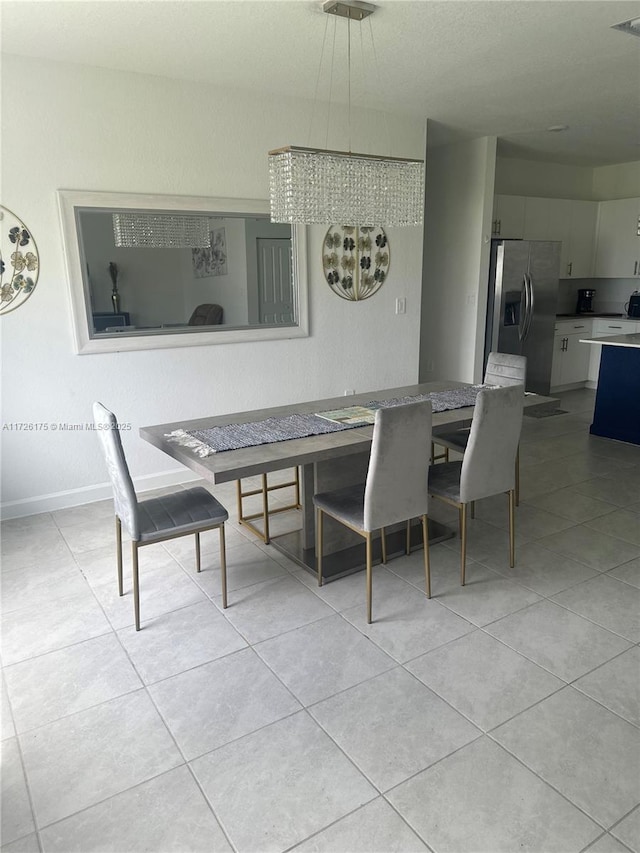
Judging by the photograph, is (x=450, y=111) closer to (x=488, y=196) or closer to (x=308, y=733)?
(x=488, y=196)

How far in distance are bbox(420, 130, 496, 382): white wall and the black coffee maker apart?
2.26m

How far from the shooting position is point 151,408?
4051 millimetres

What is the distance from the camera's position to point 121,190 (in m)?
3.65

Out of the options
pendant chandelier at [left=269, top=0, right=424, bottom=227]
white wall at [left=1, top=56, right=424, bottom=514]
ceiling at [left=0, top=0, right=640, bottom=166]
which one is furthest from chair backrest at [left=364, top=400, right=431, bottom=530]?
white wall at [left=1, top=56, right=424, bottom=514]

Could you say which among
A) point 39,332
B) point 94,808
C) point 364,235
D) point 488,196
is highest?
point 488,196

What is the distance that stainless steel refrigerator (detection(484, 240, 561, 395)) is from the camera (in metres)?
5.89

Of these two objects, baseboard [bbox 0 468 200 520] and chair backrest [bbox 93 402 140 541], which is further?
baseboard [bbox 0 468 200 520]

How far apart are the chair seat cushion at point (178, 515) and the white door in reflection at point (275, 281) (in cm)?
191

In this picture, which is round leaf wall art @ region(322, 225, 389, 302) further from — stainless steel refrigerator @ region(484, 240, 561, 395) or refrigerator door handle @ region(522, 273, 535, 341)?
refrigerator door handle @ region(522, 273, 535, 341)

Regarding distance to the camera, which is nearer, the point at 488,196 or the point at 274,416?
the point at 274,416

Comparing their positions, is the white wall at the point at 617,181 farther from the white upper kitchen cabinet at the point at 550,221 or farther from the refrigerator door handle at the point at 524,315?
the refrigerator door handle at the point at 524,315

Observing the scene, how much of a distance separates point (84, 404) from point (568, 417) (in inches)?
182

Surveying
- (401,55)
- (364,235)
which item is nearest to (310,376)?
(364,235)

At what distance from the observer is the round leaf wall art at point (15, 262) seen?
133 inches
